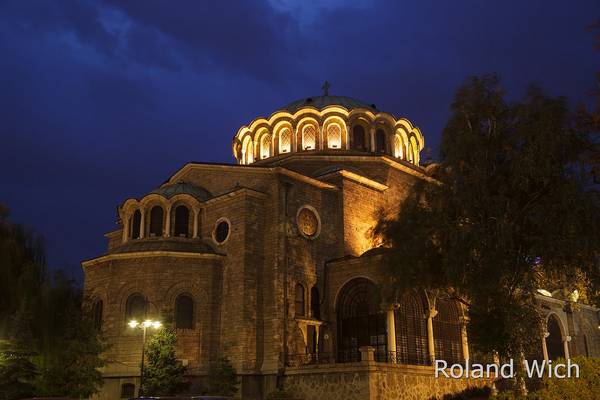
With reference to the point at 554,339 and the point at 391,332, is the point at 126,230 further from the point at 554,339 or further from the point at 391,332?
the point at 554,339

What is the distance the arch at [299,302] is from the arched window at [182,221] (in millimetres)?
5359

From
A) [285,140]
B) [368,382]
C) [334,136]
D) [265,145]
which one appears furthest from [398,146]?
[368,382]

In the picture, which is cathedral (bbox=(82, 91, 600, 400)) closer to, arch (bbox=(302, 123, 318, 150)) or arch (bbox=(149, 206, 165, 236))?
arch (bbox=(149, 206, 165, 236))

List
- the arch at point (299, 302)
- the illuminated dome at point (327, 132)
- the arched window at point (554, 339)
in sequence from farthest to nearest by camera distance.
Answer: the illuminated dome at point (327, 132)
the arched window at point (554, 339)
the arch at point (299, 302)

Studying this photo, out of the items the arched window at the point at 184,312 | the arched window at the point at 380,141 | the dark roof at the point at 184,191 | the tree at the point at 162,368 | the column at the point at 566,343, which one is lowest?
the tree at the point at 162,368

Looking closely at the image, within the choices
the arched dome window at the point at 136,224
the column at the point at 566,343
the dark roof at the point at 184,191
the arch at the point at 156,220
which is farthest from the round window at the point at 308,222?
the column at the point at 566,343

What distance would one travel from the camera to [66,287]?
812 inches

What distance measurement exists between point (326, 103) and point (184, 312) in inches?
586

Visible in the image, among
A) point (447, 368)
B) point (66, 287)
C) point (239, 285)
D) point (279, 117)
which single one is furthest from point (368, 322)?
point (279, 117)

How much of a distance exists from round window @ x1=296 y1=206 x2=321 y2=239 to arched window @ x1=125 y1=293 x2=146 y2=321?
675 centimetres

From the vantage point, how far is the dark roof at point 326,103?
33.1 m

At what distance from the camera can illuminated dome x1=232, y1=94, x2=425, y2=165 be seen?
32.2 meters

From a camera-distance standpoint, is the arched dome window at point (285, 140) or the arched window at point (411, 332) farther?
the arched dome window at point (285, 140)

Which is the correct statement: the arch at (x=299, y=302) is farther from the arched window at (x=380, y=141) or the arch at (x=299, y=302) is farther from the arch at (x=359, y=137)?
the arched window at (x=380, y=141)
